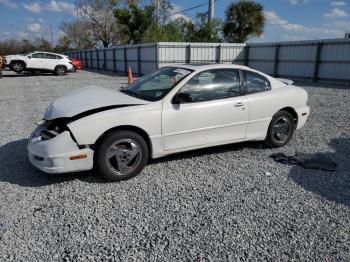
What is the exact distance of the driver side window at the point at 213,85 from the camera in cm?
434

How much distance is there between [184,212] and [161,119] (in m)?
1.31

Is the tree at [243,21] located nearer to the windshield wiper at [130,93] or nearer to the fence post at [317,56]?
the fence post at [317,56]

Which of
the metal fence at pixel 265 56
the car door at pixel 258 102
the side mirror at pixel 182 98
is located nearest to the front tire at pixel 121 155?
the side mirror at pixel 182 98

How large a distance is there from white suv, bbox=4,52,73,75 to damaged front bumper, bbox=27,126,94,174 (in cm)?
2000

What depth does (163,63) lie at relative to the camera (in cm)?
2027

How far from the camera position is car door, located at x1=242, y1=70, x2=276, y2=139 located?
478 cm

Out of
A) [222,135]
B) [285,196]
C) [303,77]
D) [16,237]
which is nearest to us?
[16,237]

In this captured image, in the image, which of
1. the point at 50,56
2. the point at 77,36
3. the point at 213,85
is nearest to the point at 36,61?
the point at 50,56

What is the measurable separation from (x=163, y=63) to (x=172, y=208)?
58.2 feet

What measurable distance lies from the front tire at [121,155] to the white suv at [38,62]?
20.3m

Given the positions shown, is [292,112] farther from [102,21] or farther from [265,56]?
[102,21]

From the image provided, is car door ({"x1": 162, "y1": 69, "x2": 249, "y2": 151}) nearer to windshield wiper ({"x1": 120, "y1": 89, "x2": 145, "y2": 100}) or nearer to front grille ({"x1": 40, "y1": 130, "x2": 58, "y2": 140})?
windshield wiper ({"x1": 120, "y1": 89, "x2": 145, "y2": 100})

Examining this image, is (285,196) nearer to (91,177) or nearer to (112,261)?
(112,261)

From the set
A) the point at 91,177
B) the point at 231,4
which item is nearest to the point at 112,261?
the point at 91,177
